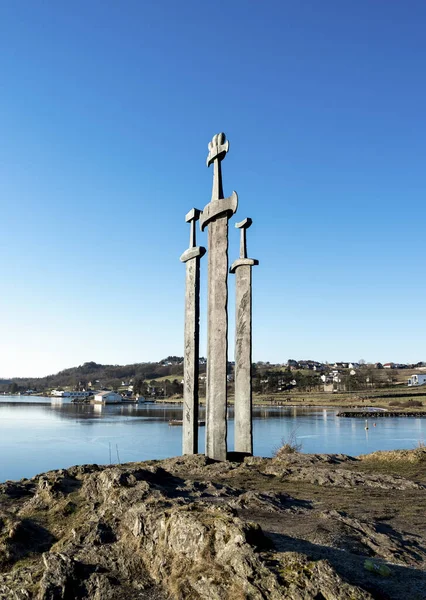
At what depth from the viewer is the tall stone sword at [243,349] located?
520 inches

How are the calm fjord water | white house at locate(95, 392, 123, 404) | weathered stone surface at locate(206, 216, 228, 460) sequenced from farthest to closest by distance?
white house at locate(95, 392, 123, 404) → the calm fjord water → weathered stone surface at locate(206, 216, 228, 460)

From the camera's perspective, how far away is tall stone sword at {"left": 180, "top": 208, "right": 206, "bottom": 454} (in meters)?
13.4

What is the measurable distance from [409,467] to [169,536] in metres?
8.89

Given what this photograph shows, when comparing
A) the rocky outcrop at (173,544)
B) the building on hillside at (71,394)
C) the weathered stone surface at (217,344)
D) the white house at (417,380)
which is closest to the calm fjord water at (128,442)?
the weathered stone surface at (217,344)

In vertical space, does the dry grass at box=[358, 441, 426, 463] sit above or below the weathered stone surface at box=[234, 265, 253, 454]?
below

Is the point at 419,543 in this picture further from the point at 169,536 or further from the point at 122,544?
the point at 122,544

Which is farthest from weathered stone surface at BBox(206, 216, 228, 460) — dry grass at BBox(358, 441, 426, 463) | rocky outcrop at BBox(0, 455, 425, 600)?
dry grass at BBox(358, 441, 426, 463)

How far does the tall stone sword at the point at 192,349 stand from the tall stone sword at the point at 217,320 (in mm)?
739

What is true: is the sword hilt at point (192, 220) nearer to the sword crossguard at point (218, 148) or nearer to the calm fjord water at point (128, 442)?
the sword crossguard at point (218, 148)

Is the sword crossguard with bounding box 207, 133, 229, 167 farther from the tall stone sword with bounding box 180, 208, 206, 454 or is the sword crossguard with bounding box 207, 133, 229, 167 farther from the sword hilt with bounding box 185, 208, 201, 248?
the tall stone sword with bounding box 180, 208, 206, 454

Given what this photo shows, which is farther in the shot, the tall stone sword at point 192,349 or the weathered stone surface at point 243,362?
the tall stone sword at point 192,349

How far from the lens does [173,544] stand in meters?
4.61

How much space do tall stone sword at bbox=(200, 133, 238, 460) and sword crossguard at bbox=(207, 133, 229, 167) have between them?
3 centimetres

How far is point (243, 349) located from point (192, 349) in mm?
1397
